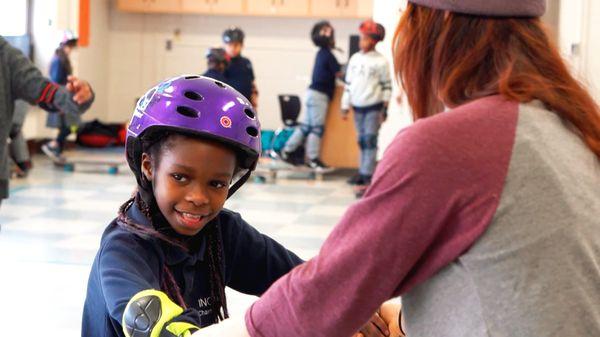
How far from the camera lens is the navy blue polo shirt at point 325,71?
435 inches

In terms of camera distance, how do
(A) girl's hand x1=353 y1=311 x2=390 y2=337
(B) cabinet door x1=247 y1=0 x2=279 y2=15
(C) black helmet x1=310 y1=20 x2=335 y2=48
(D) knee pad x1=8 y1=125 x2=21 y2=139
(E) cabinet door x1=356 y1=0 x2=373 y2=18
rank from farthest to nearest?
(B) cabinet door x1=247 y1=0 x2=279 y2=15
(E) cabinet door x1=356 y1=0 x2=373 y2=18
(C) black helmet x1=310 y1=20 x2=335 y2=48
(D) knee pad x1=8 y1=125 x2=21 y2=139
(A) girl's hand x1=353 y1=311 x2=390 y2=337

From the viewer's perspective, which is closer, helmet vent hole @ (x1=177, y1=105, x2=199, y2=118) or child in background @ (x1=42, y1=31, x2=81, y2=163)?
helmet vent hole @ (x1=177, y1=105, x2=199, y2=118)

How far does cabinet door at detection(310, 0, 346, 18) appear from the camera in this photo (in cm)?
1427

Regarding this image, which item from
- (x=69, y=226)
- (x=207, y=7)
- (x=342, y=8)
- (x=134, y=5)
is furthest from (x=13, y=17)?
(x=69, y=226)

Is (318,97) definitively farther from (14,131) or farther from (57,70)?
(14,131)

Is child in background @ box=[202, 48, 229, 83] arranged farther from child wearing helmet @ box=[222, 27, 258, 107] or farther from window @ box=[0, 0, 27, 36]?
window @ box=[0, 0, 27, 36]

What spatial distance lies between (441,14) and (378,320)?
708mm

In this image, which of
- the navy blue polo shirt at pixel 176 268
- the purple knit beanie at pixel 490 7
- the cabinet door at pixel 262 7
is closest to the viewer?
the purple knit beanie at pixel 490 7

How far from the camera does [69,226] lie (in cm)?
710

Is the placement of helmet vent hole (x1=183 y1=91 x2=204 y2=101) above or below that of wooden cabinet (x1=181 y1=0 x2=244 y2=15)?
below

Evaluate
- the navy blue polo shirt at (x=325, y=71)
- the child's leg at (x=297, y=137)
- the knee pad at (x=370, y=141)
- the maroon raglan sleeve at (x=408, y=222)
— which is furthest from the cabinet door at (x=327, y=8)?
the maroon raglan sleeve at (x=408, y=222)

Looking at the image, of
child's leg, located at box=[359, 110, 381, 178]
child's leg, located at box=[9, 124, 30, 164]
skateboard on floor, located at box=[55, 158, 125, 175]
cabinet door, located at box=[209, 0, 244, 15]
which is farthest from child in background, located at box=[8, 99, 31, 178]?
cabinet door, located at box=[209, 0, 244, 15]

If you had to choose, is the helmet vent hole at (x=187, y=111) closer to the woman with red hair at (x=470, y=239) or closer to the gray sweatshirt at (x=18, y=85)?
the woman with red hair at (x=470, y=239)

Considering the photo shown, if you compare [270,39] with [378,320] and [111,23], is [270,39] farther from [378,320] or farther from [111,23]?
[378,320]
